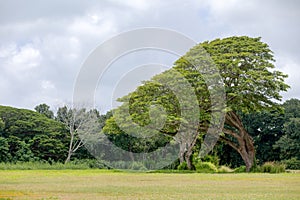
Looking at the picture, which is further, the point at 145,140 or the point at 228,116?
the point at 145,140

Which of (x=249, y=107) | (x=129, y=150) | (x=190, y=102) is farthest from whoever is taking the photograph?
(x=129, y=150)

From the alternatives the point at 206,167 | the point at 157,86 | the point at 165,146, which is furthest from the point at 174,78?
the point at 165,146

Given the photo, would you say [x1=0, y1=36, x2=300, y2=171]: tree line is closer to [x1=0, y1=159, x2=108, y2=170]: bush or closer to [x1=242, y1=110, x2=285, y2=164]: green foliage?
[x1=0, y1=159, x2=108, y2=170]: bush

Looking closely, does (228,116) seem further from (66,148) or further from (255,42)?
(66,148)

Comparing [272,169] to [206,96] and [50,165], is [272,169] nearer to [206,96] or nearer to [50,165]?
[206,96]

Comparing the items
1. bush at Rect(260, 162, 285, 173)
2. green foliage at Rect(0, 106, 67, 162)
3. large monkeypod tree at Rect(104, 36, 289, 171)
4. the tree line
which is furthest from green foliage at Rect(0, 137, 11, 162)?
bush at Rect(260, 162, 285, 173)

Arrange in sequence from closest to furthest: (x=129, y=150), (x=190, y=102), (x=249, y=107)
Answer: (x=190, y=102), (x=249, y=107), (x=129, y=150)

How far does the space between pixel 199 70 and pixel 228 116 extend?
4.23 meters

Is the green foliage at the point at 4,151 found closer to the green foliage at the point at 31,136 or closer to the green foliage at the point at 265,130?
the green foliage at the point at 31,136

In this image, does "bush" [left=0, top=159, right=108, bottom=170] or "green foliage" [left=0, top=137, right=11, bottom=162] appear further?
"green foliage" [left=0, top=137, right=11, bottom=162]

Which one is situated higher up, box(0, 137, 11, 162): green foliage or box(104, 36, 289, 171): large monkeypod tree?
box(104, 36, 289, 171): large monkeypod tree

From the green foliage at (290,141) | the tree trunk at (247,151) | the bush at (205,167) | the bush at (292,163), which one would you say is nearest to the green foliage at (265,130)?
the green foliage at (290,141)

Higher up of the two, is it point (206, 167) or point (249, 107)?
point (249, 107)

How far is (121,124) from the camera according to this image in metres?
33.4
